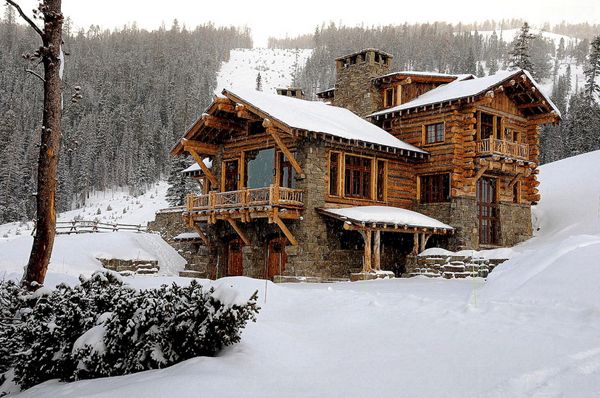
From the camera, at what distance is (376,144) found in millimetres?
24469

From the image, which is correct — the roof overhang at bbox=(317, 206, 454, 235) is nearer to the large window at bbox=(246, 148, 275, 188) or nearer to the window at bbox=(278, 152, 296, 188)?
the window at bbox=(278, 152, 296, 188)

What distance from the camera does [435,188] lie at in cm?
2750

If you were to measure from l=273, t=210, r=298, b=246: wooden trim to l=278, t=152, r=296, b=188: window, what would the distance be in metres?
2.14

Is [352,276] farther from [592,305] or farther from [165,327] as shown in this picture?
[165,327]

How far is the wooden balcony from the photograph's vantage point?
2316 cm

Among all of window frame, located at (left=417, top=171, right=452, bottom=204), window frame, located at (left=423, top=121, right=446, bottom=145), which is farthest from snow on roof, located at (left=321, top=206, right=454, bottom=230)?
window frame, located at (left=423, top=121, right=446, bottom=145)

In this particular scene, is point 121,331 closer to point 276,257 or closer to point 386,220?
point 386,220

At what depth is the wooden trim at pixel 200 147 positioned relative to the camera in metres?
27.4

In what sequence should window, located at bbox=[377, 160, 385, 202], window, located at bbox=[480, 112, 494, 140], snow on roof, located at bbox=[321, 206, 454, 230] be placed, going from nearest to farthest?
snow on roof, located at bbox=[321, 206, 454, 230] < window, located at bbox=[377, 160, 385, 202] < window, located at bbox=[480, 112, 494, 140]

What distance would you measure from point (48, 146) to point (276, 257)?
14.8 metres

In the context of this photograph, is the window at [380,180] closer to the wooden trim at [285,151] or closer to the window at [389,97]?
the wooden trim at [285,151]

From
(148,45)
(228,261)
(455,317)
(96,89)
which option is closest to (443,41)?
(148,45)

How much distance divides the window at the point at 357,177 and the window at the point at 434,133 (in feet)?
12.2

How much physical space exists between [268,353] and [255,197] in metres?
15.5
